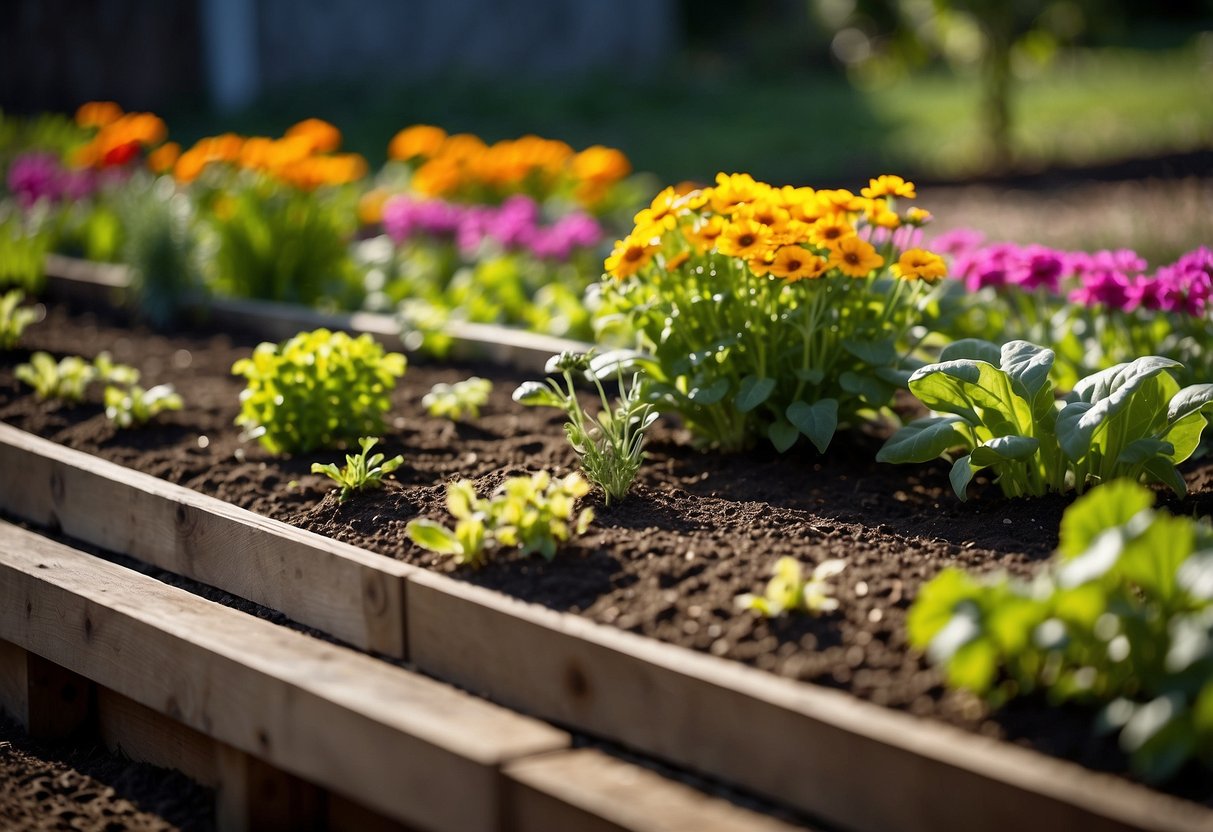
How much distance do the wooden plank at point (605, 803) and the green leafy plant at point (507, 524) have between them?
58 cm

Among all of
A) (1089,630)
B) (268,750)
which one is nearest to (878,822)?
(1089,630)

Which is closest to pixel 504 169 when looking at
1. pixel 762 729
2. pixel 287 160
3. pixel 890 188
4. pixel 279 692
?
pixel 287 160

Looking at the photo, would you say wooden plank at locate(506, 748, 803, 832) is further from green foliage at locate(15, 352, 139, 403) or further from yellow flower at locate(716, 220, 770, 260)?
green foliage at locate(15, 352, 139, 403)

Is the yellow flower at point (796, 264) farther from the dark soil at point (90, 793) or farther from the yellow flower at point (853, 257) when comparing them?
the dark soil at point (90, 793)

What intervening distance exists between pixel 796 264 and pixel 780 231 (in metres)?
0.09

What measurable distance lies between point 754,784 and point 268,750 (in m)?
0.87

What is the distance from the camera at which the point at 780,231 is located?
2.94m

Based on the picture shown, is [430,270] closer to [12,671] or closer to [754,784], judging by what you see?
[12,671]

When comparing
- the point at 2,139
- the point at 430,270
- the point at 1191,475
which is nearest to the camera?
the point at 1191,475

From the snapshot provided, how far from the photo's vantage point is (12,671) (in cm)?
294

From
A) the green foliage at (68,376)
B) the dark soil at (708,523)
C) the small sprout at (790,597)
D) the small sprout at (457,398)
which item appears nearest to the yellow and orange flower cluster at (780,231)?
the dark soil at (708,523)

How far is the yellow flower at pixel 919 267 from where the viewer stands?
295 centimetres

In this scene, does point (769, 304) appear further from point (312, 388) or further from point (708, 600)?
point (312, 388)

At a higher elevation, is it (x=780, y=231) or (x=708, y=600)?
(x=780, y=231)
